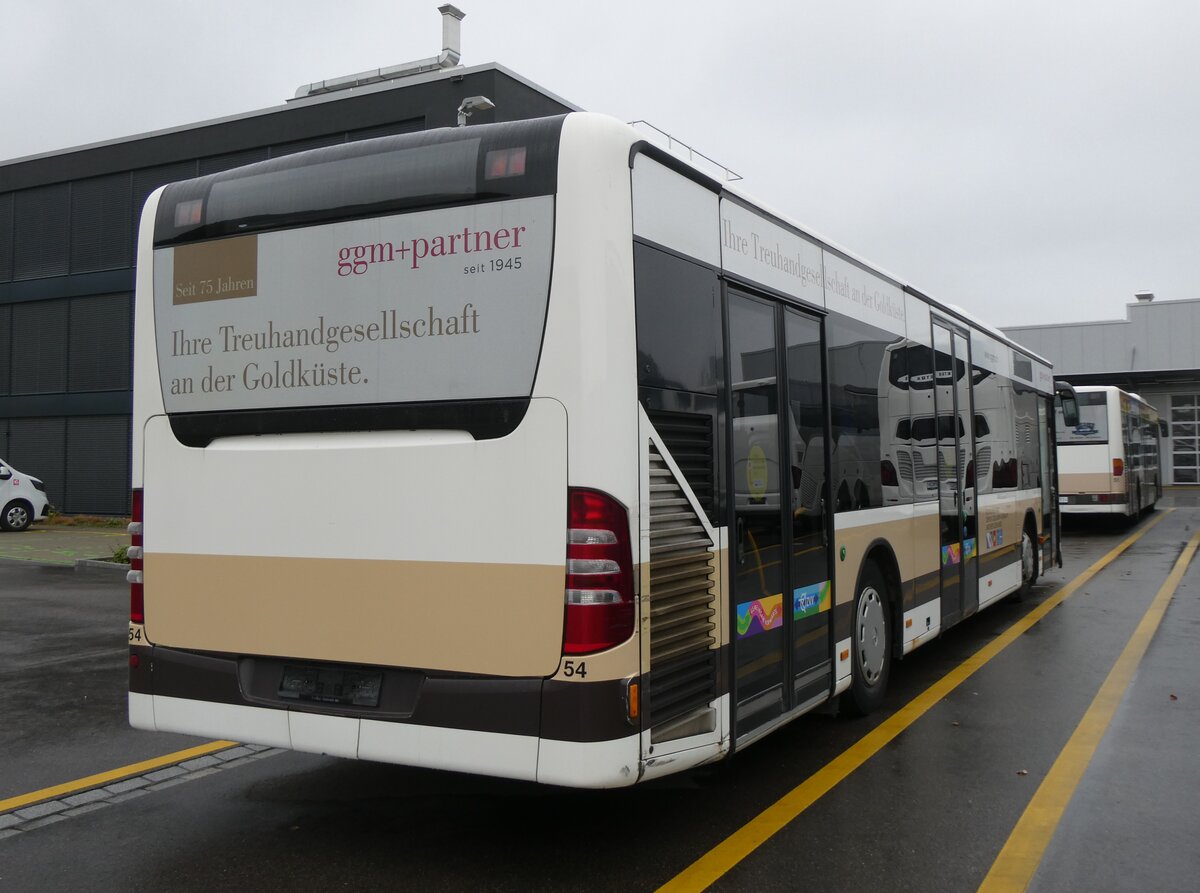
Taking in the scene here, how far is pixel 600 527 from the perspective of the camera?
12.6ft

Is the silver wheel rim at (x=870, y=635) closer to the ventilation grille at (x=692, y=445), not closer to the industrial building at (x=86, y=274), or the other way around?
the ventilation grille at (x=692, y=445)

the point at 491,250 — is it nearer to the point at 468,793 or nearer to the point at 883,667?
the point at 468,793

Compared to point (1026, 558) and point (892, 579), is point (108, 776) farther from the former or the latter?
point (1026, 558)

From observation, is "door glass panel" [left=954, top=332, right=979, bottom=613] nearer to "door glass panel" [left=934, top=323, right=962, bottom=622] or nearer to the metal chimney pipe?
"door glass panel" [left=934, top=323, right=962, bottom=622]

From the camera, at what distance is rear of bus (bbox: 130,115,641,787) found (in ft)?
12.7

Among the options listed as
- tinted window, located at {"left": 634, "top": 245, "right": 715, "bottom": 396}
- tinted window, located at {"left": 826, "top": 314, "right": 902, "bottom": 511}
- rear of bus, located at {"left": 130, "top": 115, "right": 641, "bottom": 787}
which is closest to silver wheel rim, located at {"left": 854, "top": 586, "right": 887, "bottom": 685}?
tinted window, located at {"left": 826, "top": 314, "right": 902, "bottom": 511}

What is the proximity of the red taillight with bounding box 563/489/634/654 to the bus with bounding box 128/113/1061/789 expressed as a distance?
0.01 metres

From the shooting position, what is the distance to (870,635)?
6.69 meters

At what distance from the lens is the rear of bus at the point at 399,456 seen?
387 centimetres

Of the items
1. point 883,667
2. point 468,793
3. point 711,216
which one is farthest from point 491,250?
point 883,667

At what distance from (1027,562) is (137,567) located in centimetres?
947

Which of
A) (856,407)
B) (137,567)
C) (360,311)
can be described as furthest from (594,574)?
(856,407)

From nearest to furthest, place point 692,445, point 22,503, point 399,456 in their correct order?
point 399,456 < point 692,445 < point 22,503

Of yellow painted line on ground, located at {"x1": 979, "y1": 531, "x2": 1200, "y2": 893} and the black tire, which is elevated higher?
the black tire
